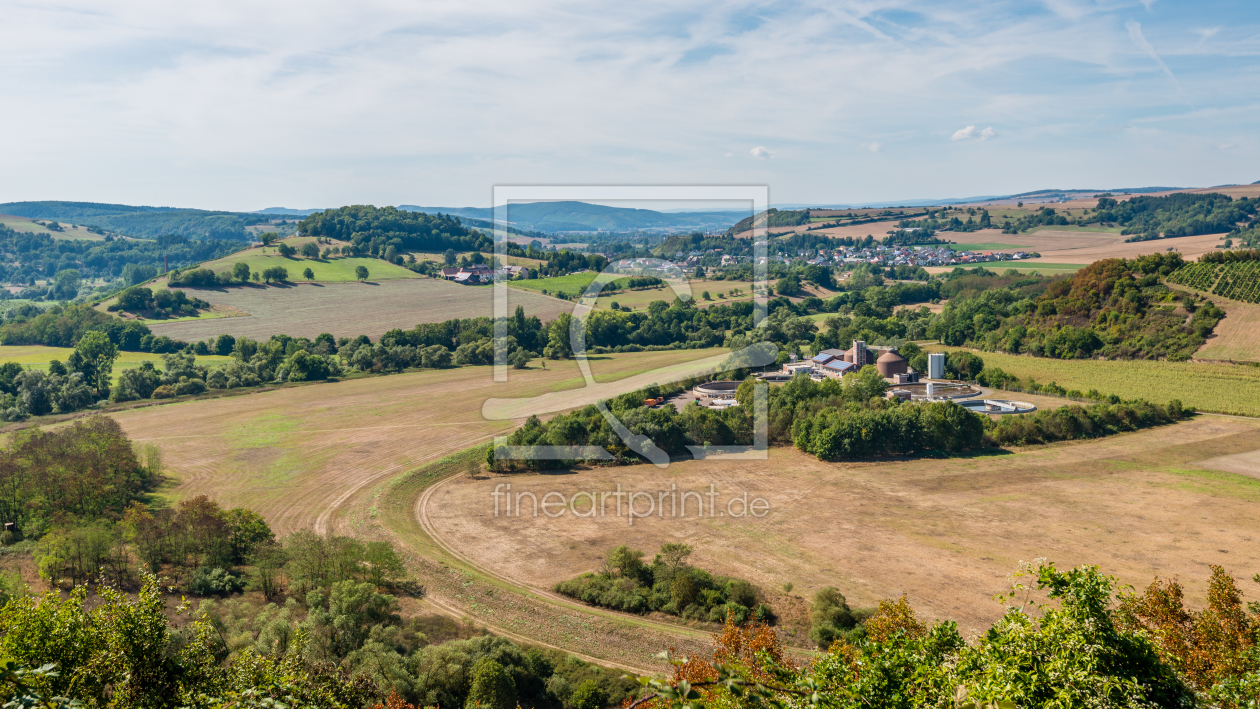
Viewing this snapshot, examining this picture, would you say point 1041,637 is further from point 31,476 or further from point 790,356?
point 790,356

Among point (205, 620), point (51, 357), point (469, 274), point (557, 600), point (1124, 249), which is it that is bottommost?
point (557, 600)

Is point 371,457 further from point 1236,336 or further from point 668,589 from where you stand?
point 1236,336

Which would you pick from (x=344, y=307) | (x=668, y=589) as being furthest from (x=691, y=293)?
(x=668, y=589)

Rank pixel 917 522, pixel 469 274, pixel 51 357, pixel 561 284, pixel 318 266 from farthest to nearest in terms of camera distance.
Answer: pixel 318 266, pixel 469 274, pixel 561 284, pixel 51 357, pixel 917 522

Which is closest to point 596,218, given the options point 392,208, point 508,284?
point 392,208

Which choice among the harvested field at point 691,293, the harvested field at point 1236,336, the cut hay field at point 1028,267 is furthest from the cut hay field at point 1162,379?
the cut hay field at point 1028,267

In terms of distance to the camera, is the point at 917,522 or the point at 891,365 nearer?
the point at 917,522

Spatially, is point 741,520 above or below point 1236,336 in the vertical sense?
below
